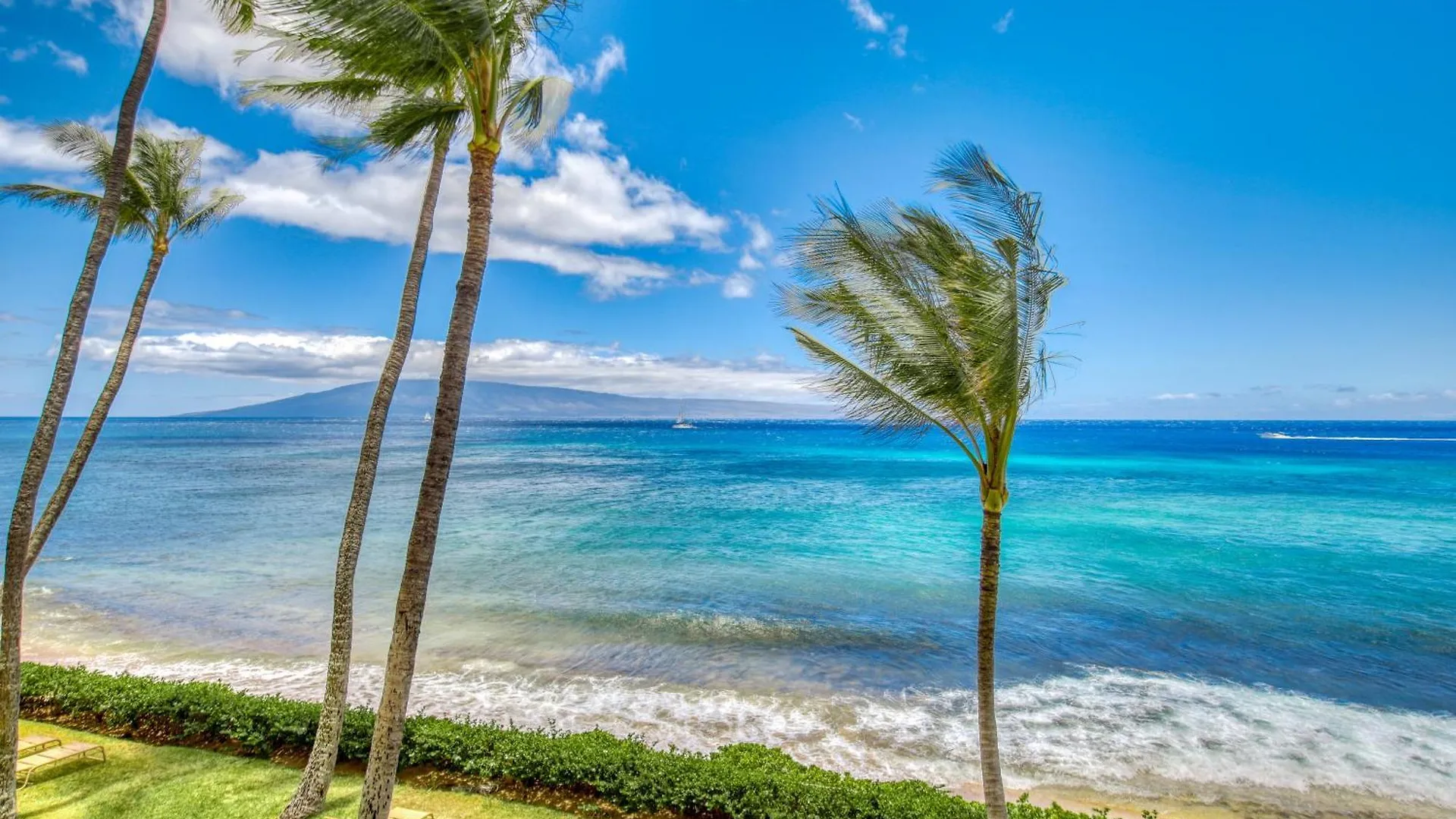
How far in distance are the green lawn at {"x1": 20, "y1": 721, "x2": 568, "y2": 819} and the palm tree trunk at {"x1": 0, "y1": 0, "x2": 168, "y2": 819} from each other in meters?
1.05

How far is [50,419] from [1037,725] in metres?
12.7

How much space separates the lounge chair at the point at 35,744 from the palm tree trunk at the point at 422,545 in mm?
5243

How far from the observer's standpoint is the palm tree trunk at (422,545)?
4922 millimetres

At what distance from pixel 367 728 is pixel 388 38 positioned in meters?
7.11

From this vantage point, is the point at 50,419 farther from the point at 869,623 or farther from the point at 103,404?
the point at 869,623

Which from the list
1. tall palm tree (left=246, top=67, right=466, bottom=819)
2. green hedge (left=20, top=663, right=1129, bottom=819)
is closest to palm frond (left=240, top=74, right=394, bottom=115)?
tall palm tree (left=246, top=67, right=466, bottom=819)

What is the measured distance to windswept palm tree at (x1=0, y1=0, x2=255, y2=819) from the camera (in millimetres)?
5590

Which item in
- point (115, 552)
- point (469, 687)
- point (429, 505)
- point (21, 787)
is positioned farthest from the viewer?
point (115, 552)

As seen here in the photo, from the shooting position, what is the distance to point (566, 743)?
740 centimetres

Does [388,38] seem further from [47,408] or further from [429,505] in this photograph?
[47,408]

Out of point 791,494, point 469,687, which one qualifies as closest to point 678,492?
point 791,494

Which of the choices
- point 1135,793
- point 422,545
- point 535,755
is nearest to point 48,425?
point 422,545

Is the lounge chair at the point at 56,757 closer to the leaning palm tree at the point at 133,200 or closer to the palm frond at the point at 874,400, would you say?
the leaning palm tree at the point at 133,200

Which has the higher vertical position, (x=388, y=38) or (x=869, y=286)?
(x=388, y=38)
